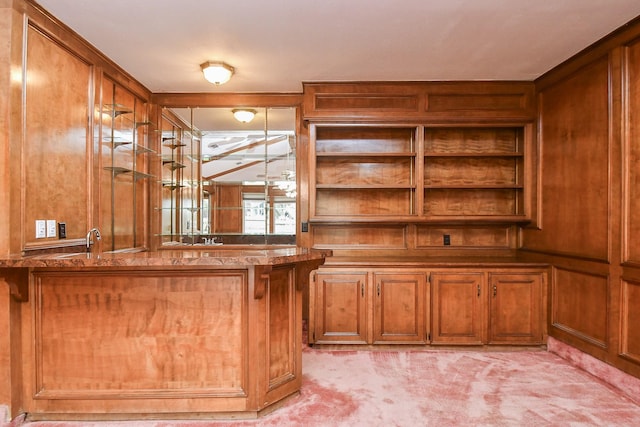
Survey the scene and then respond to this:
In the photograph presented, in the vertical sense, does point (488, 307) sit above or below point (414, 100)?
below

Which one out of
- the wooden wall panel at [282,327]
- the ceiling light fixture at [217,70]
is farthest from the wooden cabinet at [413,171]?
the wooden wall panel at [282,327]

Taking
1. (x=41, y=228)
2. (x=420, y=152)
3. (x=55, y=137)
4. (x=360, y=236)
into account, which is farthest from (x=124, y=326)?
(x=420, y=152)

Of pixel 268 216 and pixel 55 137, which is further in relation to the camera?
pixel 268 216

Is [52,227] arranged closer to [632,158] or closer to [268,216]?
[268,216]

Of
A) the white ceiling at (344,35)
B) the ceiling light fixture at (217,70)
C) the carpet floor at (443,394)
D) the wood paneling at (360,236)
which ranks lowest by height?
the carpet floor at (443,394)

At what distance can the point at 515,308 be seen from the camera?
11.1ft

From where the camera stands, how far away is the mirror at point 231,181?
405 cm

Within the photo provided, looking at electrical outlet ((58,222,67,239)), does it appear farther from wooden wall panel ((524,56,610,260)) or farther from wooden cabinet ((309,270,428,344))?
wooden wall panel ((524,56,610,260))

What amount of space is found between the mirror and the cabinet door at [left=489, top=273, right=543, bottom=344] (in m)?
2.11

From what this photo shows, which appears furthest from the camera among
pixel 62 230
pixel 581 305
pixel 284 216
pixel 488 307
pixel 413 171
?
pixel 284 216

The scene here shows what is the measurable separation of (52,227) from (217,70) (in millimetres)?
1754

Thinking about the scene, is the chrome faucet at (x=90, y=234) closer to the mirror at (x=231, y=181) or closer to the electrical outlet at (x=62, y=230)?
the electrical outlet at (x=62, y=230)

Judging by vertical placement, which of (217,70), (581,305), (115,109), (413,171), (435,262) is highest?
(217,70)

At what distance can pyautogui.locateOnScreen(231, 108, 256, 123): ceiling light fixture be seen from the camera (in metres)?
4.02
